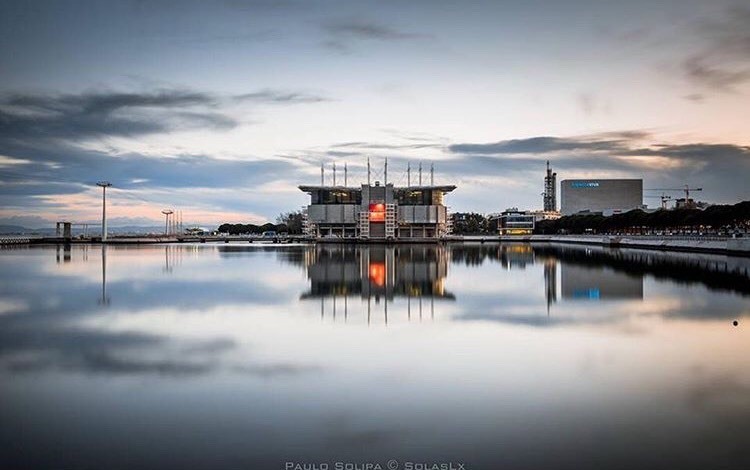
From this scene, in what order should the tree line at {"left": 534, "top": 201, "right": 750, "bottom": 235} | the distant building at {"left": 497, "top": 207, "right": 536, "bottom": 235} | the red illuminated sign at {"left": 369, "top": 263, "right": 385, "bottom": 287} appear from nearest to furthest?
1. the red illuminated sign at {"left": 369, "top": 263, "right": 385, "bottom": 287}
2. the tree line at {"left": 534, "top": 201, "right": 750, "bottom": 235}
3. the distant building at {"left": 497, "top": 207, "right": 536, "bottom": 235}

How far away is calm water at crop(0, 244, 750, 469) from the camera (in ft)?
23.7

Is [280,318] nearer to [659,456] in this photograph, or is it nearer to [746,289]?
[659,456]

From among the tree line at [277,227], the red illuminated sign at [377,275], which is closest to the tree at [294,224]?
the tree line at [277,227]

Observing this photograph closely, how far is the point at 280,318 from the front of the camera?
18.0m

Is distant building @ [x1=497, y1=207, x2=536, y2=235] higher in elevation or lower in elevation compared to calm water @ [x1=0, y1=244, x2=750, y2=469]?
higher

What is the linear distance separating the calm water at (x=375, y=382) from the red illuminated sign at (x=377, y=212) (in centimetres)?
8547

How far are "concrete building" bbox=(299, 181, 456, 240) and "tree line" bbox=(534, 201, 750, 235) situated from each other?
28111 mm

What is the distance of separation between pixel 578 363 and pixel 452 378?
2.74 metres

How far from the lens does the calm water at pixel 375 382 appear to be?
723 cm

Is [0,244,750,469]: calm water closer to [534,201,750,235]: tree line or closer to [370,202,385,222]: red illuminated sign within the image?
[534,201,750,235]: tree line

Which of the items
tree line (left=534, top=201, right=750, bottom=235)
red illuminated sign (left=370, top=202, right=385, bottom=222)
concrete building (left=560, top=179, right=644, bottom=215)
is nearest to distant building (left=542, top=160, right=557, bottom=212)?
concrete building (left=560, top=179, right=644, bottom=215)

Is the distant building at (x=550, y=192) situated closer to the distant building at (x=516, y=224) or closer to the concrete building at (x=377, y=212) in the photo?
the distant building at (x=516, y=224)

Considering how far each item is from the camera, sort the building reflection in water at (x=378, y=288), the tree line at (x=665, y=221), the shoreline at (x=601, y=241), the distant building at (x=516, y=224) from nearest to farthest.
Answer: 1. the building reflection in water at (x=378, y=288)
2. the shoreline at (x=601, y=241)
3. the tree line at (x=665, y=221)
4. the distant building at (x=516, y=224)

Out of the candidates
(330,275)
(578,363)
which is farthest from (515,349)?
(330,275)
